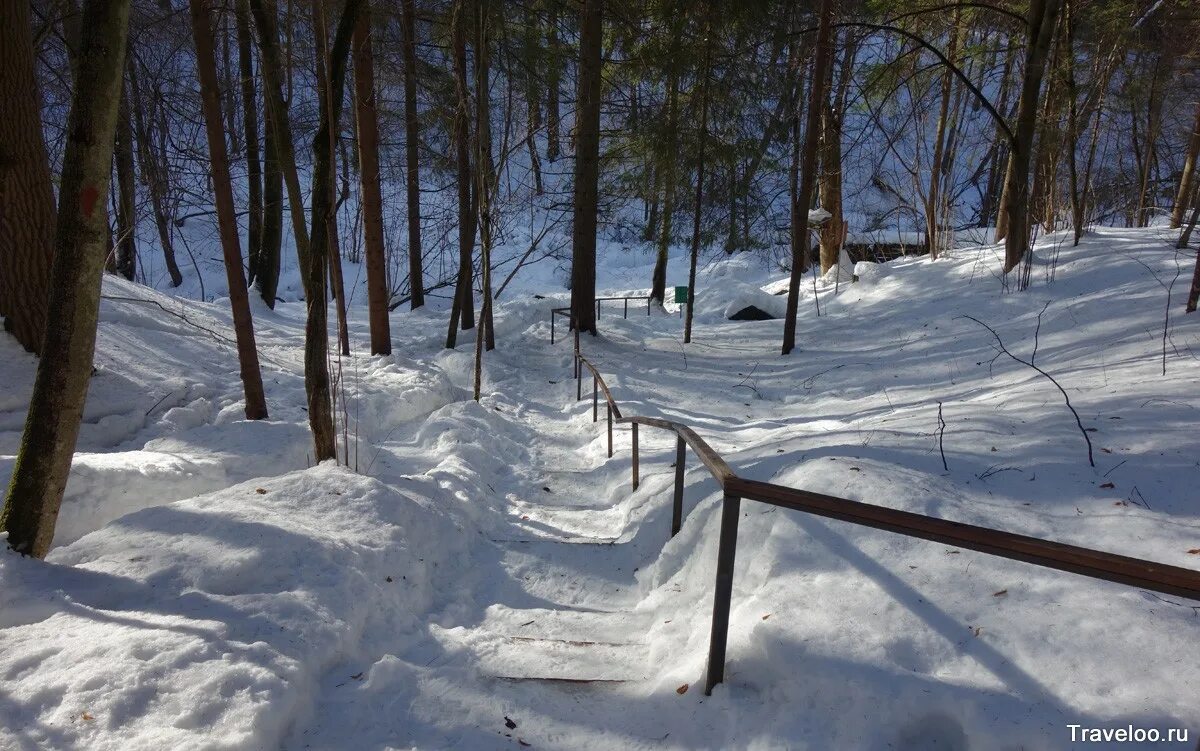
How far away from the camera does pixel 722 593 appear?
235cm

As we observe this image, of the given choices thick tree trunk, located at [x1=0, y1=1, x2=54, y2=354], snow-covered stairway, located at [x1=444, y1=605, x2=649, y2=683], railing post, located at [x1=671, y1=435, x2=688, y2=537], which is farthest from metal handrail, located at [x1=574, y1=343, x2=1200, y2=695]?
thick tree trunk, located at [x1=0, y1=1, x2=54, y2=354]

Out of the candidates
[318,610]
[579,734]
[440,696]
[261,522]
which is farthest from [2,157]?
[579,734]

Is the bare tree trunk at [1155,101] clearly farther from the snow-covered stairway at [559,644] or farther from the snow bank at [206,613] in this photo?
the snow bank at [206,613]

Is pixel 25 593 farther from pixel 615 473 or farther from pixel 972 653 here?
pixel 615 473

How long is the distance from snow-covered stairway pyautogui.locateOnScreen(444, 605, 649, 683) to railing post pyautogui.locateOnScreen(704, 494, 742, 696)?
1.45 ft

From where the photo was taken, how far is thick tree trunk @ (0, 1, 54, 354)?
5.93m

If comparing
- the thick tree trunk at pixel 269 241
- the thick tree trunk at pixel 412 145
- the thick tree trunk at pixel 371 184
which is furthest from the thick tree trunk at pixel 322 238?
the thick tree trunk at pixel 269 241

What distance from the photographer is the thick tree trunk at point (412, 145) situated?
11133 millimetres

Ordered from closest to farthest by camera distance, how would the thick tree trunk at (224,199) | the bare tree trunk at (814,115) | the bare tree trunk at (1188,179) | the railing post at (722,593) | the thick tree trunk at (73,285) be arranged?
1. the railing post at (722,593)
2. the thick tree trunk at (73,285)
3. the thick tree trunk at (224,199)
4. the bare tree trunk at (814,115)
5. the bare tree trunk at (1188,179)

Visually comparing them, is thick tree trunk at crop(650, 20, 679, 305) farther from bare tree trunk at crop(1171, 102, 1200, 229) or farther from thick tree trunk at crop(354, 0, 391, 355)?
bare tree trunk at crop(1171, 102, 1200, 229)

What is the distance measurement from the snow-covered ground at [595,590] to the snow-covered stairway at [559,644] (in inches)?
0.7

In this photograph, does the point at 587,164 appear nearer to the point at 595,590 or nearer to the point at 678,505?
the point at 678,505

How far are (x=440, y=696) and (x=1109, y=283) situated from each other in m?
10.5


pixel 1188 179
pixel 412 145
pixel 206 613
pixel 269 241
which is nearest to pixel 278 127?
pixel 206 613
